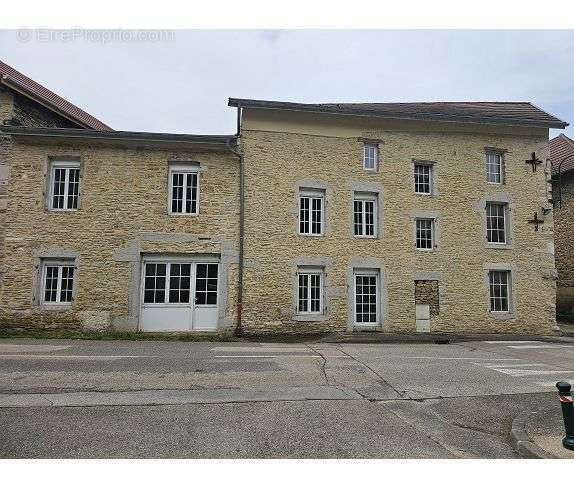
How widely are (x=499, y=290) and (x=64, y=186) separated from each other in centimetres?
1490

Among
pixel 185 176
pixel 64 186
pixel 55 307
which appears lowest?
pixel 55 307

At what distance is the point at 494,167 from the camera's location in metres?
14.7

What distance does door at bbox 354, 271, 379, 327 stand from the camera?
1332 cm

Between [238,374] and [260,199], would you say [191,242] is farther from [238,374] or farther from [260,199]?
[238,374]

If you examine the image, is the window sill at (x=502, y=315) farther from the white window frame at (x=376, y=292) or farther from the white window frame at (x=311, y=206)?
the white window frame at (x=311, y=206)

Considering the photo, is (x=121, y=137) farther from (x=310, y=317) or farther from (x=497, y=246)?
(x=497, y=246)

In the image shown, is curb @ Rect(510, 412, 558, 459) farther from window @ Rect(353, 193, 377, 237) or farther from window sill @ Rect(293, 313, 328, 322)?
window @ Rect(353, 193, 377, 237)

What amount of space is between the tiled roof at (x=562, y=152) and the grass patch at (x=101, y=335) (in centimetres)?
1610

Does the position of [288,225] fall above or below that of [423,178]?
below

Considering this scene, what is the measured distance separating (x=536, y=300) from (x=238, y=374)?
11893 mm

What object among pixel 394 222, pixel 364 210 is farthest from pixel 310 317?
pixel 394 222

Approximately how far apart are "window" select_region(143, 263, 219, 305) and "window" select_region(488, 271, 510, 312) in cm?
949

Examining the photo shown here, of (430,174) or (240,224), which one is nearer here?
(240,224)

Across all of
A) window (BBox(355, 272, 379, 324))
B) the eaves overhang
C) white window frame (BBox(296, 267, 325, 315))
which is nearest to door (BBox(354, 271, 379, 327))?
window (BBox(355, 272, 379, 324))
